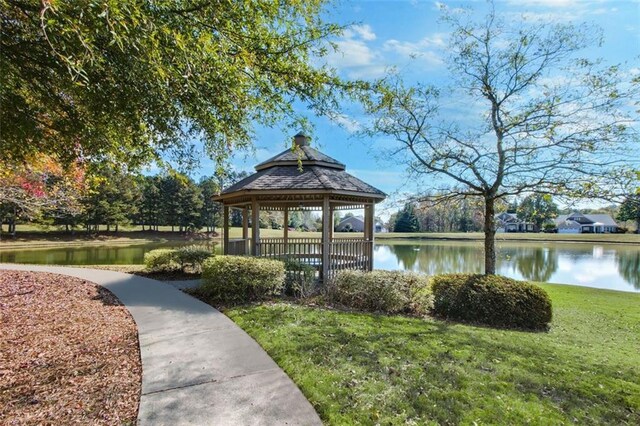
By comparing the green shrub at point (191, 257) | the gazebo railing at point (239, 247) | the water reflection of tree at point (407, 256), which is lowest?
the water reflection of tree at point (407, 256)

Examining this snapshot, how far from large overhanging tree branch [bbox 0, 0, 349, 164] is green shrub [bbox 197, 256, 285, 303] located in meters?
3.56

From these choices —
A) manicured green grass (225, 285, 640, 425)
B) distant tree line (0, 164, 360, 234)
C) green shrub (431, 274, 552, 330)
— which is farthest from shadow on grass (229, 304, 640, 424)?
distant tree line (0, 164, 360, 234)

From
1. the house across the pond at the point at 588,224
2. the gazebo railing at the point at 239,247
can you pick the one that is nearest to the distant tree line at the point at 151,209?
the gazebo railing at the point at 239,247

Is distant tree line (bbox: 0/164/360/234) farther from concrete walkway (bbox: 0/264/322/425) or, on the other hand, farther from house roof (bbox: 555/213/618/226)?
house roof (bbox: 555/213/618/226)

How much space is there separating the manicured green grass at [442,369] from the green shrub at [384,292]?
0.65 metres

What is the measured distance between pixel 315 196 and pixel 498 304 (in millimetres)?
6221

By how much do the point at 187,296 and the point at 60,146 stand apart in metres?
4.29

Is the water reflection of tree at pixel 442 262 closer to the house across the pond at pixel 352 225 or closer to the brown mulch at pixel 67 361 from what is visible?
the brown mulch at pixel 67 361

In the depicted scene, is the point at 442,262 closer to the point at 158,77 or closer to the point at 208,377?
the point at 208,377

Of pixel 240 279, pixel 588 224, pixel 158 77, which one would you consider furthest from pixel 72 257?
pixel 588 224

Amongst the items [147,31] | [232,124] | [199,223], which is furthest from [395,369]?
[199,223]

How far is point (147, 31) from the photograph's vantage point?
8.97ft

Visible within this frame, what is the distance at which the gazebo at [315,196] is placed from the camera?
10.3 meters

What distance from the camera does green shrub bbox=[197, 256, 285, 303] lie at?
790 cm
